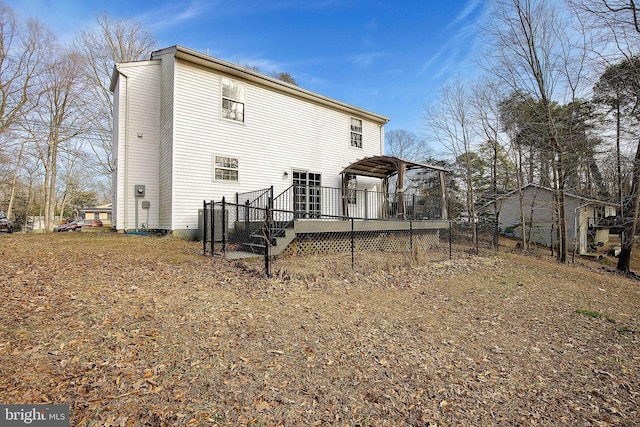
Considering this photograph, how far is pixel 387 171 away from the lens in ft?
45.1

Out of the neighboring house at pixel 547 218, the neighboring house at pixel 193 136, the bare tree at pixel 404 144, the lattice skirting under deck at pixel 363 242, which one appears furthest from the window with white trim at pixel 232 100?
the bare tree at pixel 404 144

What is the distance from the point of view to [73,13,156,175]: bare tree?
18.8 m

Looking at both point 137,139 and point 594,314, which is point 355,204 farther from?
point 137,139

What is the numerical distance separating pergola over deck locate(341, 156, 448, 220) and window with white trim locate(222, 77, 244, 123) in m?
4.45

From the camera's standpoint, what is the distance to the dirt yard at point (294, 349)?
7.75 ft

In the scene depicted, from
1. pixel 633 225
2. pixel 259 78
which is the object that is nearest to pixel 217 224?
pixel 259 78

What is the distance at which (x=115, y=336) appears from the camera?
10.0ft

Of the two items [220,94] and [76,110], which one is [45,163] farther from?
[220,94]

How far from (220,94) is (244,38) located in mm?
3563

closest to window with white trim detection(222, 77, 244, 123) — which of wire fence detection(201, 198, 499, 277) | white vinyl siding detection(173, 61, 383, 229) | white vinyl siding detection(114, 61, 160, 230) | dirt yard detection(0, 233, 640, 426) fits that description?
white vinyl siding detection(173, 61, 383, 229)

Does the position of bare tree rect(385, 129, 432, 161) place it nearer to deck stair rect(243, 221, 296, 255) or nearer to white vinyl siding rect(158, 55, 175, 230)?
white vinyl siding rect(158, 55, 175, 230)

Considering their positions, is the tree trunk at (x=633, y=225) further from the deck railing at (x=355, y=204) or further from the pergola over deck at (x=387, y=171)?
the deck railing at (x=355, y=204)

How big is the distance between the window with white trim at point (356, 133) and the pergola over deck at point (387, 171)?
1.40 metres

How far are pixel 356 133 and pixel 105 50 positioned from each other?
651 inches
